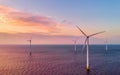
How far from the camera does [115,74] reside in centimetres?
6938

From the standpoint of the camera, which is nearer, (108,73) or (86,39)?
(108,73)

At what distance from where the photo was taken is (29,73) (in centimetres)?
7069

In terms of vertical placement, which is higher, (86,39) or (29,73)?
(86,39)

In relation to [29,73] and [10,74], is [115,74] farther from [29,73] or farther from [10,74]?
[10,74]

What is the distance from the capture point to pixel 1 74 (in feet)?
222

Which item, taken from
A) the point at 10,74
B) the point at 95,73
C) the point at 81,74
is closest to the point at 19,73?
the point at 10,74

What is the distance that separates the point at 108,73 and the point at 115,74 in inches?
106

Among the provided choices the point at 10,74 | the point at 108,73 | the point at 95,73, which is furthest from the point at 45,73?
the point at 108,73

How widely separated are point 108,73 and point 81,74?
1005 centimetres

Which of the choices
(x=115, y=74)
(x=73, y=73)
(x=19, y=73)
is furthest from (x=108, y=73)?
(x=19, y=73)

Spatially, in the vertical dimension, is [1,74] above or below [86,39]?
below

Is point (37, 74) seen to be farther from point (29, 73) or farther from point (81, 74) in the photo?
point (81, 74)

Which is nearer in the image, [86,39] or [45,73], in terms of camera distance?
[45,73]

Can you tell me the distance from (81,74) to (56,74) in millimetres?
8812
